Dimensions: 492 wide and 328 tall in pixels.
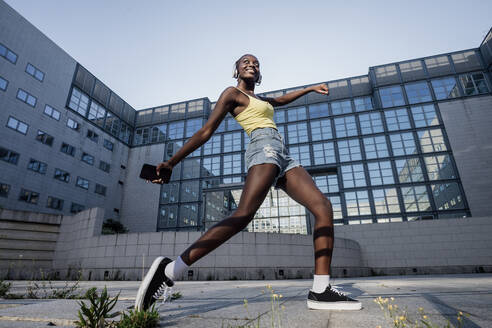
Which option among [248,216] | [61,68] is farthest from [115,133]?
[248,216]

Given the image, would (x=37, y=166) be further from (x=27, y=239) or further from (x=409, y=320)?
(x=409, y=320)

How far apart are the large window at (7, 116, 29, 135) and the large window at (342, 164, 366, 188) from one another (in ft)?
85.2

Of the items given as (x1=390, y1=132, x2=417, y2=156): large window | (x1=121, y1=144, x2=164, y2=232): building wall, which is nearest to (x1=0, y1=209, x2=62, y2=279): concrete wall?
(x1=121, y1=144, x2=164, y2=232): building wall

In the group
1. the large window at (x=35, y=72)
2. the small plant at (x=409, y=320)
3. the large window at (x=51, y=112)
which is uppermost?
the large window at (x=35, y=72)

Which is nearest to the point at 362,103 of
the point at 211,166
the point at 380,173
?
the point at 380,173

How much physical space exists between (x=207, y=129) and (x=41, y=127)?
25.6 m

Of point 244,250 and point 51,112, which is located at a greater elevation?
point 51,112

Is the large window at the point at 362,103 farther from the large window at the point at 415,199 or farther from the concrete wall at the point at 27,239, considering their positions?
the concrete wall at the point at 27,239

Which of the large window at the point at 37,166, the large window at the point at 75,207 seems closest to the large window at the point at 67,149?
the large window at the point at 37,166

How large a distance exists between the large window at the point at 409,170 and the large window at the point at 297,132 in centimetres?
823

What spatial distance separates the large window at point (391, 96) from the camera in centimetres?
2392

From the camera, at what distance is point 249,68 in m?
2.45

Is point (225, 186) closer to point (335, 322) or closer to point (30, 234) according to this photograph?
point (30, 234)

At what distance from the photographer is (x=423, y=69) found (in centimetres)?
2405
